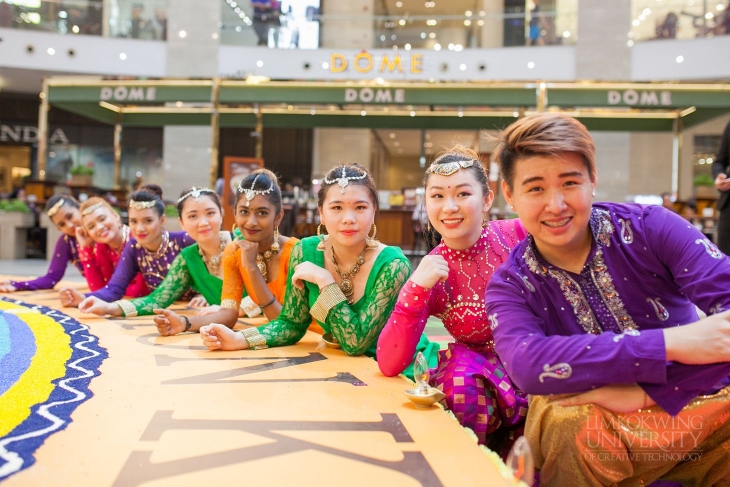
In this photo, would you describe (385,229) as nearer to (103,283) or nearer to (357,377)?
(103,283)

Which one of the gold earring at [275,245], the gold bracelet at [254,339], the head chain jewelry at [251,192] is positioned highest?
the head chain jewelry at [251,192]

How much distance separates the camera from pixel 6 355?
258 cm

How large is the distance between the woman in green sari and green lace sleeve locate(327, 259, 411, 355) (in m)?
1.66

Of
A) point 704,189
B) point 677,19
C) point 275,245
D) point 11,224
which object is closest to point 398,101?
point 704,189

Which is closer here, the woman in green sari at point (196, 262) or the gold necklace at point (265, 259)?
the gold necklace at point (265, 259)

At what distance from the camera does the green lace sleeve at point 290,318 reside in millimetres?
2782

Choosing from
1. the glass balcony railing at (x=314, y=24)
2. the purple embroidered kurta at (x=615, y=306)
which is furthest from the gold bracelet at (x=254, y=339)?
the glass balcony railing at (x=314, y=24)

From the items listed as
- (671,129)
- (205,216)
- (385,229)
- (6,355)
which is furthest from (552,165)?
(671,129)

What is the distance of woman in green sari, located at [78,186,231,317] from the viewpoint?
3908 mm

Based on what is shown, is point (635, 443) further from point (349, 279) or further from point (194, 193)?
point (194, 193)

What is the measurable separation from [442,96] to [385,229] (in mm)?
2662

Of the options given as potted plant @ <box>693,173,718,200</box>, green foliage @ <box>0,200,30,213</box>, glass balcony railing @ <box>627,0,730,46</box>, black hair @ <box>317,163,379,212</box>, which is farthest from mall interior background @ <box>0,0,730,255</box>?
black hair @ <box>317,163,379,212</box>

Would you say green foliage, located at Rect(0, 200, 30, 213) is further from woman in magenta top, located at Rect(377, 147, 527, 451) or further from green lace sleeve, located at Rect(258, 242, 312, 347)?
woman in magenta top, located at Rect(377, 147, 527, 451)

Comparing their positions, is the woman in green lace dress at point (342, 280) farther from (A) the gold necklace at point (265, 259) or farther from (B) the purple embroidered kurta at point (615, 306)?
(B) the purple embroidered kurta at point (615, 306)
